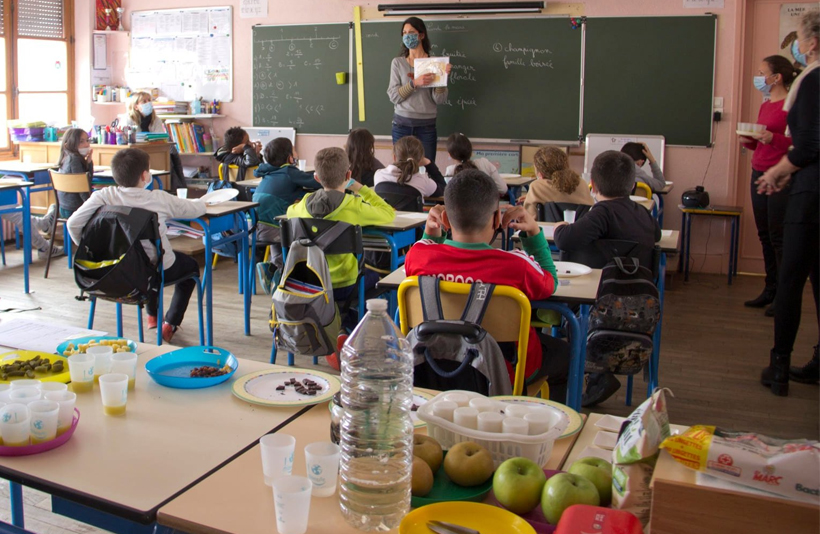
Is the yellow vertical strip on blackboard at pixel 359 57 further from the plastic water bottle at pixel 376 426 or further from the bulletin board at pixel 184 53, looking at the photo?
the plastic water bottle at pixel 376 426

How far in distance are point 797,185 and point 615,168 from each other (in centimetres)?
77

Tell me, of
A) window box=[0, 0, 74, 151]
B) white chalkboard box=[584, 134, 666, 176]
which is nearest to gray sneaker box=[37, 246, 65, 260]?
window box=[0, 0, 74, 151]

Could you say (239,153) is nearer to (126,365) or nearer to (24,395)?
(126,365)

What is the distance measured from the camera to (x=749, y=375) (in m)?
4.17

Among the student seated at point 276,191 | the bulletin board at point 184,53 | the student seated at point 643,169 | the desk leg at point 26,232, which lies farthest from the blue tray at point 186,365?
the bulletin board at point 184,53

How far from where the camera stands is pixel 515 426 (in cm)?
136

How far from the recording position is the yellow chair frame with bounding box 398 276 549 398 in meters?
2.33

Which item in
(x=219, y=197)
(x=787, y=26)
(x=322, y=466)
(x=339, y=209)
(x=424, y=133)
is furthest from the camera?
(x=424, y=133)

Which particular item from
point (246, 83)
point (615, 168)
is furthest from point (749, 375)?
point (246, 83)

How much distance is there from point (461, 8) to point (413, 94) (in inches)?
35.2

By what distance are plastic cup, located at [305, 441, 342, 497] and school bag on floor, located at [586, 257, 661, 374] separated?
6.67 ft

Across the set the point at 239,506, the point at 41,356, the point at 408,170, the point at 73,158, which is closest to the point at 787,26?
the point at 408,170

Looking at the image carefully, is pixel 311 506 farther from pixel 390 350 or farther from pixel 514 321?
pixel 514 321

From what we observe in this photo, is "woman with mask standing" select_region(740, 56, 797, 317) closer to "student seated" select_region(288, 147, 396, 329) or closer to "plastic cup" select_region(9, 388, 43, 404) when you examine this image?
"student seated" select_region(288, 147, 396, 329)
